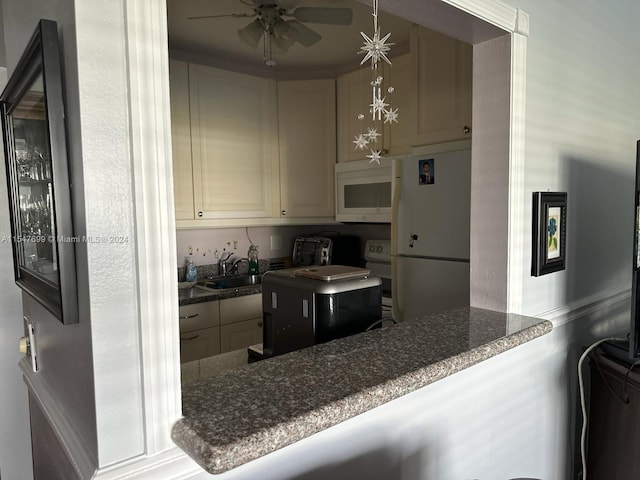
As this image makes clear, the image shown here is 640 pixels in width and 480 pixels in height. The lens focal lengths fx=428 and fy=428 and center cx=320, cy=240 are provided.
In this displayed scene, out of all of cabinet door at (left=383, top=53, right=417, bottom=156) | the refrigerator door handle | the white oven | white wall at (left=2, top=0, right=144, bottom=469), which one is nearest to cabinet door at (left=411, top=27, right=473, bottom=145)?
cabinet door at (left=383, top=53, right=417, bottom=156)

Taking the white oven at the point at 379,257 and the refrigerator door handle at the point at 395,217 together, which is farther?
the white oven at the point at 379,257

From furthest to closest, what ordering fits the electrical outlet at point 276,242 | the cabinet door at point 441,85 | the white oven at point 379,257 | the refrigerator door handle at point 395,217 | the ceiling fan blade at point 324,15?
1. the electrical outlet at point 276,242
2. the white oven at point 379,257
3. the refrigerator door handle at point 395,217
4. the cabinet door at point 441,85
5. the ceiling fan blade at point 324,15

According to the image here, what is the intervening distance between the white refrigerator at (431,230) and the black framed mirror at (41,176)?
1639mm

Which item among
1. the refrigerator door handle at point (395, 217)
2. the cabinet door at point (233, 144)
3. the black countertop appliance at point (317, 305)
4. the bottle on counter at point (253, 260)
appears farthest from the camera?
the bottle on counter at point (253, 260)

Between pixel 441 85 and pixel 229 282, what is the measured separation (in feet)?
6.06

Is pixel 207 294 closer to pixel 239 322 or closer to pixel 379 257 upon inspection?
pixel 239 322

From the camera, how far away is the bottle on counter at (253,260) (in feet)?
10.4

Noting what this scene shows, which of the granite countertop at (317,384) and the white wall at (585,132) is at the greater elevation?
the white wall at (585,132)

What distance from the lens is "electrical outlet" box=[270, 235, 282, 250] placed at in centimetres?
338

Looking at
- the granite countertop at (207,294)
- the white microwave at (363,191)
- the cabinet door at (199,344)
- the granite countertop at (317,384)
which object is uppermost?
the white microwave at (363,191)

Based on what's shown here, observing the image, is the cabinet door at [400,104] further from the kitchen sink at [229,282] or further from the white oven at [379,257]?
the kitchen sink at [229,282]

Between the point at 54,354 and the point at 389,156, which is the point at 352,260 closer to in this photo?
the point at 389,156

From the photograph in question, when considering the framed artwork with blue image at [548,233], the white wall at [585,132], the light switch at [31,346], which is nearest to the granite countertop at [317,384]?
the framed artwork with blue image at [548,233]

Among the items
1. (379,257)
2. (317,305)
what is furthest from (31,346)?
(379,257)
